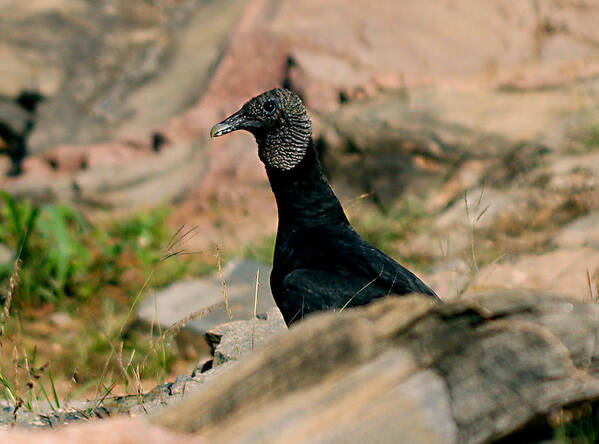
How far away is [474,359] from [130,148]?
6.30m

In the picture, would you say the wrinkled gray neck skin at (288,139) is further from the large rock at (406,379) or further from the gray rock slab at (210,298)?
the gray rock slab at (210,298)

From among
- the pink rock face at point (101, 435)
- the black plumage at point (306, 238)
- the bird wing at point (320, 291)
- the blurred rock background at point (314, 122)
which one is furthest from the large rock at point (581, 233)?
the pink rock face at point (101, 435)

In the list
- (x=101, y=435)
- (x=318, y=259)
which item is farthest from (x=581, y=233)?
(x=101, y=435)

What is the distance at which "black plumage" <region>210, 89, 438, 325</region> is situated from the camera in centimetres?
265

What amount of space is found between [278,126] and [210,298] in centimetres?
238

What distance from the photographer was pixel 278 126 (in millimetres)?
3098

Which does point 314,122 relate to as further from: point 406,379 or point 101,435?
point 101,435

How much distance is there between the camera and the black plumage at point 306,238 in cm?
265

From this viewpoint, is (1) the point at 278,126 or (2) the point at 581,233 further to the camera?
(2) the point at 581,233

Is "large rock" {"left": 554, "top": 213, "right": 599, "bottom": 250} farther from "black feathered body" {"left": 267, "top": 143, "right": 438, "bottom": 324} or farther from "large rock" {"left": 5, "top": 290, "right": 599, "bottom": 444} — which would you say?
"large rock" {"left": 5, "top": 290, "right": 599, "bottom": 444}

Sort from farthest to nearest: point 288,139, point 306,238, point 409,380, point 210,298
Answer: point 210,298 → point 288,139 → point 306,238 → point 409,380

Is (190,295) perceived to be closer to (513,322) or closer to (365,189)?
(365,189)

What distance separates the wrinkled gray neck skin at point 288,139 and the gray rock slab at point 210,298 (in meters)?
1.54

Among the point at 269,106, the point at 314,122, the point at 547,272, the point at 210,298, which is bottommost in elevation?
the point at 210,298
